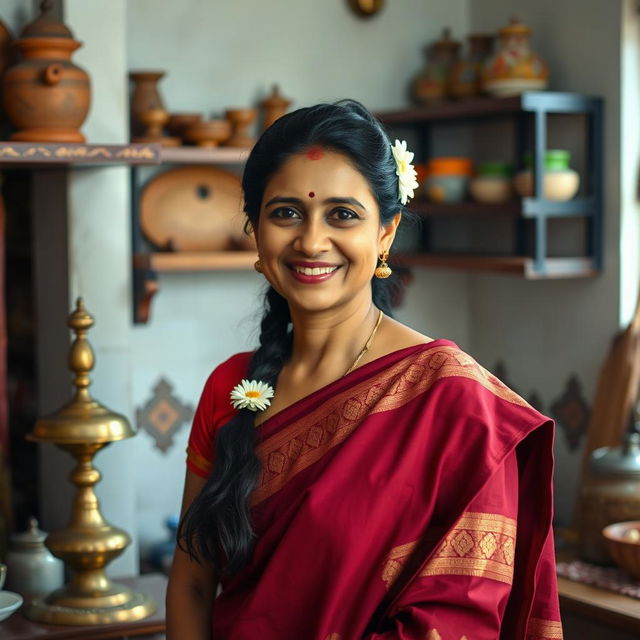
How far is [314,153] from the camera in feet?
5.59

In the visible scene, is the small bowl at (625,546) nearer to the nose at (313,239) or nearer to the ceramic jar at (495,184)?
the ceramic jar at (495,184)

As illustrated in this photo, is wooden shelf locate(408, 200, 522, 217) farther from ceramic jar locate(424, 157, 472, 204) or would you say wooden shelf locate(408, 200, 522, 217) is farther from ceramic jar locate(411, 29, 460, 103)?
ceramic jar locate(411, 29, 460, 103)

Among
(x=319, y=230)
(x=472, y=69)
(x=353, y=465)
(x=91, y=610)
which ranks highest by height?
(x=472, y=69)

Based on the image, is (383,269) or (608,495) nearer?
(383,269)

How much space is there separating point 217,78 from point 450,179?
2.55ft

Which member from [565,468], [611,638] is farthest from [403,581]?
[565,468]

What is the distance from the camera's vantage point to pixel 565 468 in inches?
136

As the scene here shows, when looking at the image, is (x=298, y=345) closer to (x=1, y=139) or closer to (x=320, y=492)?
(x=320, y=492)

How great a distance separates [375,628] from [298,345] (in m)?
0.49

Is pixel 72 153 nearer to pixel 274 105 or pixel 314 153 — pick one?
pixel 314 153

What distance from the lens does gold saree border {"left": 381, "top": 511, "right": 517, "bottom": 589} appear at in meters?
1.58

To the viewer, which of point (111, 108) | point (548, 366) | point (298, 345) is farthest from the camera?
point (548, 366)

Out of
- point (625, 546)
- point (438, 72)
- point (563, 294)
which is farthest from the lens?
point (438, 72)

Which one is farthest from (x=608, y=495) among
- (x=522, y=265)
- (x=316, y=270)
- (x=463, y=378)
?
(x=316, y=270)
